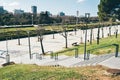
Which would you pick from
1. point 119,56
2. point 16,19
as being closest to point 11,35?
point 16,19

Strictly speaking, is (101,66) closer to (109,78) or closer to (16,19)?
(109,78)

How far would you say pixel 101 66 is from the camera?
506 inches

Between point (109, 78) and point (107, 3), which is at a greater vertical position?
point (107, 3)

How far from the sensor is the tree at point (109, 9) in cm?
3697

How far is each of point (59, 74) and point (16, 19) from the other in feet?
273

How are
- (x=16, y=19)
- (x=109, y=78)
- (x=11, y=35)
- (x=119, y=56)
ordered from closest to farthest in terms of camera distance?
1. (x=109, y=78)
2. (x=119, y=56)
3. (x=11, y=35)
4. (x=16, y=19)

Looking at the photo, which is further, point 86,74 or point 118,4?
point 118,4

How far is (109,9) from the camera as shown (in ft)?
125

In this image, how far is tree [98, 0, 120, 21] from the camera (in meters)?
37.0

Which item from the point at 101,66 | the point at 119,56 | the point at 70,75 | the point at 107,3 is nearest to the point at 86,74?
the point at 70,75

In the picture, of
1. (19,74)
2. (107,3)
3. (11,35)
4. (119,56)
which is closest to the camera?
(19,74)

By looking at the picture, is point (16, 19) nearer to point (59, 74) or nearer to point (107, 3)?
point (107, 3)

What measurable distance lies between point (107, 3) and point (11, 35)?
32.4m

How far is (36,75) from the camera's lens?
11.2 metres
